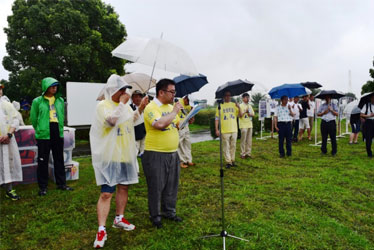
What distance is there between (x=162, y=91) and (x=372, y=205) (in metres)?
3.86

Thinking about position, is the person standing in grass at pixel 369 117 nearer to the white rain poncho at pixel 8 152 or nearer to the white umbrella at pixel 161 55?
the white umbrella at pixel 161 55

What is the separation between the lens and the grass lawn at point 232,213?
3195mm

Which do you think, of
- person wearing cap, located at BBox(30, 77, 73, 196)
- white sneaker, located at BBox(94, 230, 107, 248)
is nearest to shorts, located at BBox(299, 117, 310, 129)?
person wearing cap, located at BBox(30, 77, 73, 196)

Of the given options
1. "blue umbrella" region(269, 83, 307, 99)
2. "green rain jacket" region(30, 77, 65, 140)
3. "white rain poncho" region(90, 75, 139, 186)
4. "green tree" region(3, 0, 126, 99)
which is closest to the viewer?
"white rain poncho" region(90, 75, 139, 186)

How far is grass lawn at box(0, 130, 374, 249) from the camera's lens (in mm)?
3195

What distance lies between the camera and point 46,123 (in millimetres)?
4812

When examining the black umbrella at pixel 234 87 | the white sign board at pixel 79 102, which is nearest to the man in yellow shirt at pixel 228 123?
the black umbrella at pixel 234 87

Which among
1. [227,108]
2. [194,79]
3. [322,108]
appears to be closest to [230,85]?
[227,108]

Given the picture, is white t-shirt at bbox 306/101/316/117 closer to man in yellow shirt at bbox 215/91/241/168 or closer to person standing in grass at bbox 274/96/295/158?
person standing in grass at bbox 274/96/295/158

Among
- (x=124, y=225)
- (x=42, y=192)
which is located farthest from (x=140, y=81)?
(x=124, y=225)

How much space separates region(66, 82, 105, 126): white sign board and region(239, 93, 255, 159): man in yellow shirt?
23.3ft

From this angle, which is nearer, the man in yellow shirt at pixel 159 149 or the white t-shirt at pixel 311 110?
the man in yellow shirt at pixel 159 149

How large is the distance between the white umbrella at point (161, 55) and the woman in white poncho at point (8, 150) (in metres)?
2.64

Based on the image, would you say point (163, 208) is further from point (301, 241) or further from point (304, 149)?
point (304, 149)
